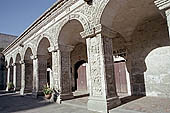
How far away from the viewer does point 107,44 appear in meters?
4.49

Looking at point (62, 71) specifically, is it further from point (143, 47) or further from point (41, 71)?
point (143, 47)

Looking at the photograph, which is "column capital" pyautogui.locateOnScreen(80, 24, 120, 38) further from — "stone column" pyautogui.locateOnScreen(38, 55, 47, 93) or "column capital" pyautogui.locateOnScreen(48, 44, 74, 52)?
"stone column" pyautogui.locateOnScreen(38, 55, 47, 93)

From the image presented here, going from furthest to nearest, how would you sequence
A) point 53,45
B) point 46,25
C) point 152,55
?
point 46,25 → point 53,45 → point 152,55

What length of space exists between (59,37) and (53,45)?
0.55 metres

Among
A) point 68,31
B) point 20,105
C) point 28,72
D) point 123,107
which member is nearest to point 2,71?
point 28,72

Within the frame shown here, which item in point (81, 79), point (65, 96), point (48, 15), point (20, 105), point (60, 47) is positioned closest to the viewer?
point (20, 105)

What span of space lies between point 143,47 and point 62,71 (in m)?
3.81

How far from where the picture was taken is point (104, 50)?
429cm

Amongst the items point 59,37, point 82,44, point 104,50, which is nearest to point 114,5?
point 104,50

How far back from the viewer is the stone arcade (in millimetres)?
4289

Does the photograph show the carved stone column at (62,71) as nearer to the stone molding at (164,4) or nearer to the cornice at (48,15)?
the cornice at (48,15)

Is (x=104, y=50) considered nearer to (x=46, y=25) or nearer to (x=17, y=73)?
(x=46, y=25)

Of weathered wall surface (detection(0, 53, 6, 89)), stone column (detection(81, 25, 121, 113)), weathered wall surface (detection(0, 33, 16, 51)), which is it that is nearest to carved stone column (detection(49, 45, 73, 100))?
stone column (detection(81, 25, 121, 113))

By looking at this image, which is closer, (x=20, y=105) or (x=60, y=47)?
(x=20, y=105)
